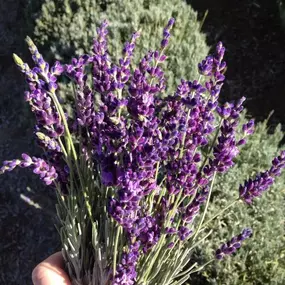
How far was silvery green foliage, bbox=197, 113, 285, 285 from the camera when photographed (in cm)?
194

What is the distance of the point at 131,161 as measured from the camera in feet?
3.57

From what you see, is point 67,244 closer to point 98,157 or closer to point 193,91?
point 98,157

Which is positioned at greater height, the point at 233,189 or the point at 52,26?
the point at 52,26

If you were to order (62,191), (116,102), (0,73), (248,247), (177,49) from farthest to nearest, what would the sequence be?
(0,73) → (177,49) → (248,247) → (62,191) → (116,102)

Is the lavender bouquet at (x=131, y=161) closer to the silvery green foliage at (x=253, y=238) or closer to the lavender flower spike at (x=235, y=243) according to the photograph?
the lavender flower spike at (x=235, y=243)

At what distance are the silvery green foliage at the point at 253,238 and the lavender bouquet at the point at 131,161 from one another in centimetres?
63

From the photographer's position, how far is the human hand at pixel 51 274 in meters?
1.41

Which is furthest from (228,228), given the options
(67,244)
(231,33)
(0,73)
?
(0,73)

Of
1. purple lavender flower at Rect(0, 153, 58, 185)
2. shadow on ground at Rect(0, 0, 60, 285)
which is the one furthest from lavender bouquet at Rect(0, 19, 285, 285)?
shadow on ground at Rect(0, 0, 60, 285)

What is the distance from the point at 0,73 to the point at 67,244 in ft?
9.13

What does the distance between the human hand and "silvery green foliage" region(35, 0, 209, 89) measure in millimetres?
1026

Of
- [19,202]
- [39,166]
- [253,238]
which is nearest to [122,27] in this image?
[253,238]

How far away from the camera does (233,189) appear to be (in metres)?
2.04

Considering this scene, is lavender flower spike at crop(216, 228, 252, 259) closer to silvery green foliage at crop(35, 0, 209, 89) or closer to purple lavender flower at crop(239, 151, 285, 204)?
purple lavender flower at crop(239, 151, 285, 204)
